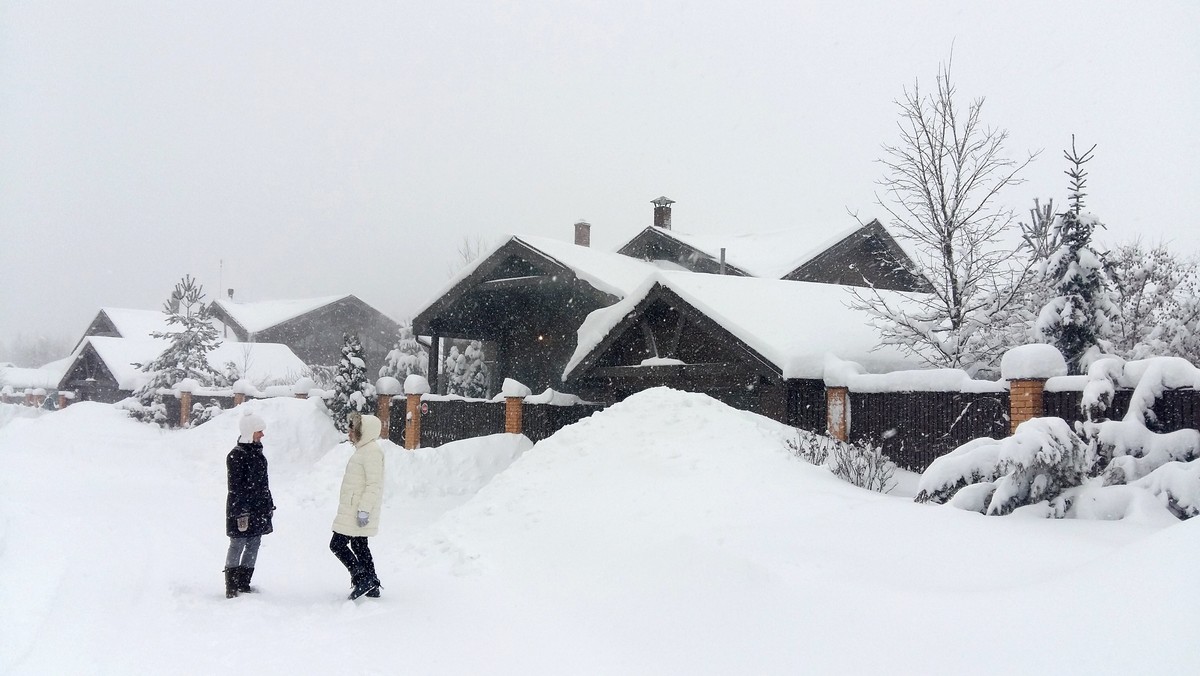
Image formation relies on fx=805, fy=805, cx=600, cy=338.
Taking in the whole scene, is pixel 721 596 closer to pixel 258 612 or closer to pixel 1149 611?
pixel 1149 611

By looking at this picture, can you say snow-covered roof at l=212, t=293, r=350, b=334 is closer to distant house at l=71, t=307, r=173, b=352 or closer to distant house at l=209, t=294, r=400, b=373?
distant house at l=209, t=294, r=400, b=373

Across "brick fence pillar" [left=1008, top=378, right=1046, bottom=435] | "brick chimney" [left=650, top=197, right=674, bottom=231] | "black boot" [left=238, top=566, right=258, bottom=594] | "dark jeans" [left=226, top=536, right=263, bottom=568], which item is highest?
"brick chimney" [left=650, top=197, right=674, bottom=231]

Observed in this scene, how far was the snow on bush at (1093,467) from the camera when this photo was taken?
6273 millimetres

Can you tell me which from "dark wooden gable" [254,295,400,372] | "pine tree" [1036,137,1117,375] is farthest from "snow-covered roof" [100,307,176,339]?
"pine tree" [1036,137,1117,375]

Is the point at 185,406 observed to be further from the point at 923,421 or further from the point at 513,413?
the point at 923,421

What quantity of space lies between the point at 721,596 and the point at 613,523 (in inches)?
87.7

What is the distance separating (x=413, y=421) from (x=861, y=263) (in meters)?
14.4

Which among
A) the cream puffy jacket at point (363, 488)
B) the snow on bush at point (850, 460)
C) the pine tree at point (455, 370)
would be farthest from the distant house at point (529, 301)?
the cream puffy jacket at point (363, 488)

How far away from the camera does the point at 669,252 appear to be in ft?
89.9

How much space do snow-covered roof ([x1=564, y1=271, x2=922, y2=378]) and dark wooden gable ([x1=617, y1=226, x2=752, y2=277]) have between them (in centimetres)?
807

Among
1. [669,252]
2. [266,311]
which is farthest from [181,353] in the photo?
[266,311]

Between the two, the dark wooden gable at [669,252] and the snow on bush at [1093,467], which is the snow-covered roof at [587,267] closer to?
the dark wooden gable at [669,252]

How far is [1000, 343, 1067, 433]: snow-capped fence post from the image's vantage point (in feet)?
28.3

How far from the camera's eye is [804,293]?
15734 millimetres
